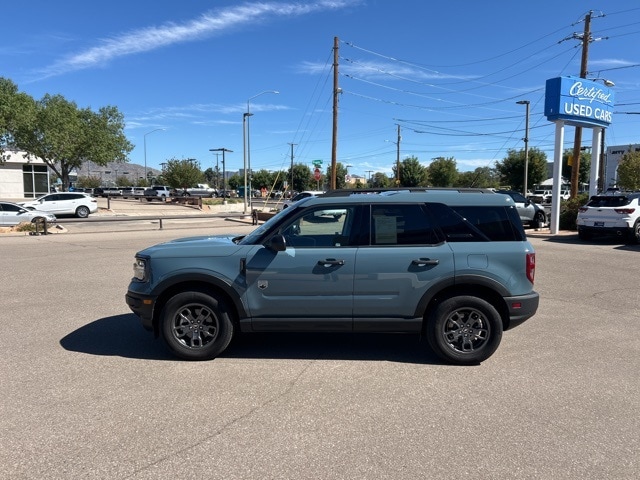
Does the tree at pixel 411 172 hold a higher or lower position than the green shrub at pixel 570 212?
higher

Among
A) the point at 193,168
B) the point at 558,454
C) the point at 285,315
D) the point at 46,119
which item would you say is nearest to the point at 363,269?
the point at 285,315

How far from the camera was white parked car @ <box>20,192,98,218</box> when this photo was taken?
31.2m

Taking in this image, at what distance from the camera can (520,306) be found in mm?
5020

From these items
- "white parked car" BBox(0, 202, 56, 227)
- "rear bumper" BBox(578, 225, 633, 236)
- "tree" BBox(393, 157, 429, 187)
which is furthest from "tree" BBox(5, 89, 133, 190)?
"tree" BBox(393, 157, 429, 187)

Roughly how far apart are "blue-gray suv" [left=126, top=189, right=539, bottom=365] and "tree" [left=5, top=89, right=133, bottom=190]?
39.2 m

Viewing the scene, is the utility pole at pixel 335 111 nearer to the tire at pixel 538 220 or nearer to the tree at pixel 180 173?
the tire at pixel 538 220

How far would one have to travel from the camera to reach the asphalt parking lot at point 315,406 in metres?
3.21

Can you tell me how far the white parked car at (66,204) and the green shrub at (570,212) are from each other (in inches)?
1139

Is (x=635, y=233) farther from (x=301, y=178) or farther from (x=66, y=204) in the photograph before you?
(x=301, y=178)

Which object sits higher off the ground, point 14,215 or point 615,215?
point 615,215

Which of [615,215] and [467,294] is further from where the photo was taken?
[615,215]

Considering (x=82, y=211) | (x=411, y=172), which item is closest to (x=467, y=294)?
(x=82, y=211)

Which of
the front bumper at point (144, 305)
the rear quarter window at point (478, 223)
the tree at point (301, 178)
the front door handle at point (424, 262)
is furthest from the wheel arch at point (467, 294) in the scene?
the tree at point (301, 178)

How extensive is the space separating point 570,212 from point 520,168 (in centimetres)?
4781
